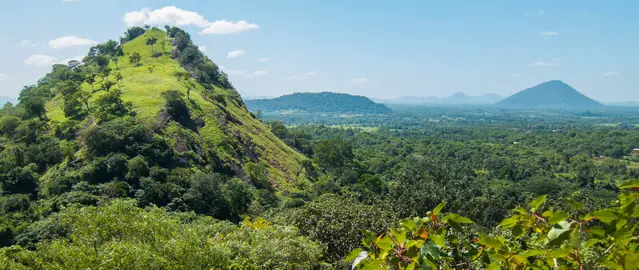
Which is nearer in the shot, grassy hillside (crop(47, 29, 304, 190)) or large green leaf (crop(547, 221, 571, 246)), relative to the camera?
large green leaf (crop(547, 221, 571, 246))

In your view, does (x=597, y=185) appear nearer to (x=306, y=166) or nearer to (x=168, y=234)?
(x=306, y=166)

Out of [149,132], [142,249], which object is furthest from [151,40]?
[142,249]

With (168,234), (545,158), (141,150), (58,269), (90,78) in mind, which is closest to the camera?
(58,269)

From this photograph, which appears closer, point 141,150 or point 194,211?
point 194,211

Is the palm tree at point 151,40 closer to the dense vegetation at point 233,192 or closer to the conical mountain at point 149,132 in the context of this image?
the dense vegetation at point 233,192

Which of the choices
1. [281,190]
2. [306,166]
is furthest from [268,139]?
[281,190]

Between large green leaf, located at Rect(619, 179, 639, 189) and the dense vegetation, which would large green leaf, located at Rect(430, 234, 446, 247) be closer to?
the dense vegetation

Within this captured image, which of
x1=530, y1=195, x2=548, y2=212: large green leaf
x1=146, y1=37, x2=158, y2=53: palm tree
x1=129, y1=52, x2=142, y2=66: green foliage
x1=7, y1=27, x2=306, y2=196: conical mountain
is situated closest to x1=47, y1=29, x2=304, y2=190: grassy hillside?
x1=7, y1=27, x2=306, y2=196: conical mountain

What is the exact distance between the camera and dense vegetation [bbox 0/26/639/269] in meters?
2.81

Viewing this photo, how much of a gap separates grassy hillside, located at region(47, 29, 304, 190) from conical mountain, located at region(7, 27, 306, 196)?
18 cm

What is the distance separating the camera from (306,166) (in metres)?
75.2

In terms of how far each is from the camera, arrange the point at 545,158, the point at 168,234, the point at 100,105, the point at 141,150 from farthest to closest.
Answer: the point at 545,158 < the point at 100,105 < the point at 141,150 < the point at 168,234

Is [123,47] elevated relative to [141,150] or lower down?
elevated

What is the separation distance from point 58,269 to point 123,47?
10988 centimetres
